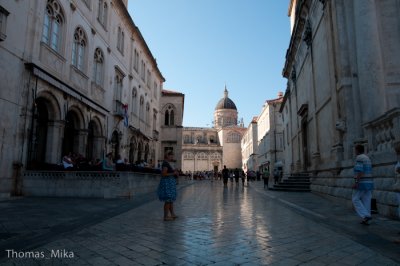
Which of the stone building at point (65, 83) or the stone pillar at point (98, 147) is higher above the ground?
the stone building at point (65, 83)

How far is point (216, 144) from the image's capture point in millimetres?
89062

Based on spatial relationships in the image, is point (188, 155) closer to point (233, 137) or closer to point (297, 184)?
point (233, 137)

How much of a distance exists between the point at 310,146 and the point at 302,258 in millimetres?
16116

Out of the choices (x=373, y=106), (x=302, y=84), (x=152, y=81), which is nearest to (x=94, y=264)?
(x=373, y=106)

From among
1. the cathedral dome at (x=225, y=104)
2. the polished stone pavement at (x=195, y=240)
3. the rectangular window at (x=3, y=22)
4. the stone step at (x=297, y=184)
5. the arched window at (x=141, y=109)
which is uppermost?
the cathedral dome at (x=225, y=104)

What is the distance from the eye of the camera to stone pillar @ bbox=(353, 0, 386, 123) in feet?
31.0

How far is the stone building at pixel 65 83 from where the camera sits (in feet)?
38.8

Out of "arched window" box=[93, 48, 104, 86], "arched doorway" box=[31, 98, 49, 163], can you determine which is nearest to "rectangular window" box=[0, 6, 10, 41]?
"arched doorway" box=[31, 98, 49, 163]

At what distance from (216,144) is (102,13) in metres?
69.9

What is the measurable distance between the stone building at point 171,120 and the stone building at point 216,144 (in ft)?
132

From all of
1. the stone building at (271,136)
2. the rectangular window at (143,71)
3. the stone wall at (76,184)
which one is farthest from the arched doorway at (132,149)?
the stone building at (271,136)

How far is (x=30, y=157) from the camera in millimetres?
12930

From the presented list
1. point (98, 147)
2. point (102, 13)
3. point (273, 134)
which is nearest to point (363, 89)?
point (98, 147)

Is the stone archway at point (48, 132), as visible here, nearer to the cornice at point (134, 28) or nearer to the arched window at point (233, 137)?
the cornice at point (134, 28)
